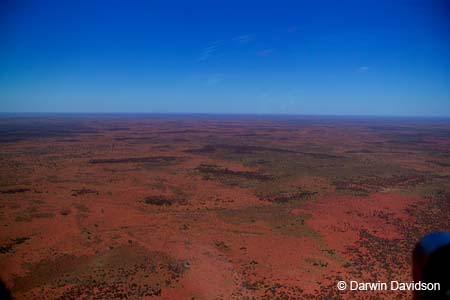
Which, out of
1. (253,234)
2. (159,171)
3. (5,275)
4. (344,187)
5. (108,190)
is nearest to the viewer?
(5,275)

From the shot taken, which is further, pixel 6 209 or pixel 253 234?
pixel 6 209

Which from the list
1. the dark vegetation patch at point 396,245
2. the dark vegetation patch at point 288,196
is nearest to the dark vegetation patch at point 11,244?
the dark vegetation patch at point 288,196

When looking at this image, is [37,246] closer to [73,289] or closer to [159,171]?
[73,289]

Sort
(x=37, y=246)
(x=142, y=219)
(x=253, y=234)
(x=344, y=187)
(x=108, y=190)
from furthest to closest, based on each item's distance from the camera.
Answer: (x=344, y=187) < (x=108, y=190) < (x=142, y=219) < (x=253, y=234) < (x=37, y=246)

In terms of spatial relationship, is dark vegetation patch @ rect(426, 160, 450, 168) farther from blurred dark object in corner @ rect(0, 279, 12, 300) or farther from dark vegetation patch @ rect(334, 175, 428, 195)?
blurred dark object in corner @ rect(0, 279, 12, 300)

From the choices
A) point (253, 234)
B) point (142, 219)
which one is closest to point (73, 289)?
point (142, 219)

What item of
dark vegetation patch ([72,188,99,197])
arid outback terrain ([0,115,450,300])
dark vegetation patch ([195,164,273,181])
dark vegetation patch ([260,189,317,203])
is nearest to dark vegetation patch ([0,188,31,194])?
arid outback terrain ([0,115,450,300])

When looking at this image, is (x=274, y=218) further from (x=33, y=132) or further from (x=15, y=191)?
(x=33, y=132)

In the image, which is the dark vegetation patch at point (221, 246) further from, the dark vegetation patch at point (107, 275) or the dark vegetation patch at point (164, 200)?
the dark vegetation patch at point (164, 200)
